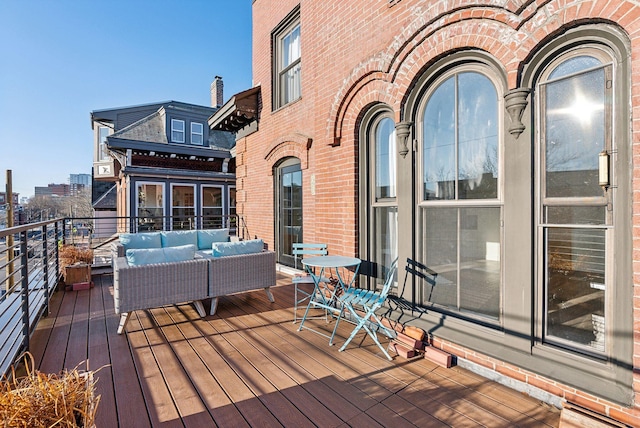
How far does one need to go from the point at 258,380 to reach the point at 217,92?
53.6 feet

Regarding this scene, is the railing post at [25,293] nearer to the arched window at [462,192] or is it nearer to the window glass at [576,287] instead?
the arched window at [462,192]

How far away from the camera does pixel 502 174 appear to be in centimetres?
254

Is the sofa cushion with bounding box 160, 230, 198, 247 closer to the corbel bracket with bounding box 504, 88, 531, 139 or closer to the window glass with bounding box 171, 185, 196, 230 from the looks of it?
the corbel bracket with bounding box 504, 88, 531, 139

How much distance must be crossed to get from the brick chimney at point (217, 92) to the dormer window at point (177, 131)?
122 inches

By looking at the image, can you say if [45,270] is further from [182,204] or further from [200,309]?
[182,204]

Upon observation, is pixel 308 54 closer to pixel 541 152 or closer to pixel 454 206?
pixel 454 206

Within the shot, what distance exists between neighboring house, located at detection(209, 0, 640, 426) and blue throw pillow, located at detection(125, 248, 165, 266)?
219cm

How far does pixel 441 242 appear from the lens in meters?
3.03

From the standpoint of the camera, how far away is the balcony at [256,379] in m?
2.07

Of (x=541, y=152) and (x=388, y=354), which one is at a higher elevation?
(x=541, y=152)

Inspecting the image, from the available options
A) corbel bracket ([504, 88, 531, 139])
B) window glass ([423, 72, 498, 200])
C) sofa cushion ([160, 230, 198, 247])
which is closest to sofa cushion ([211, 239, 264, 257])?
sofa cushion ([160, 230, 198, 247])

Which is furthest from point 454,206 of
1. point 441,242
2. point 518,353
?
A: point 518,353

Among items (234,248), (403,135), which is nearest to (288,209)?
(234,248)

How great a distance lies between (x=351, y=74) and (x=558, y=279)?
3.03 m
